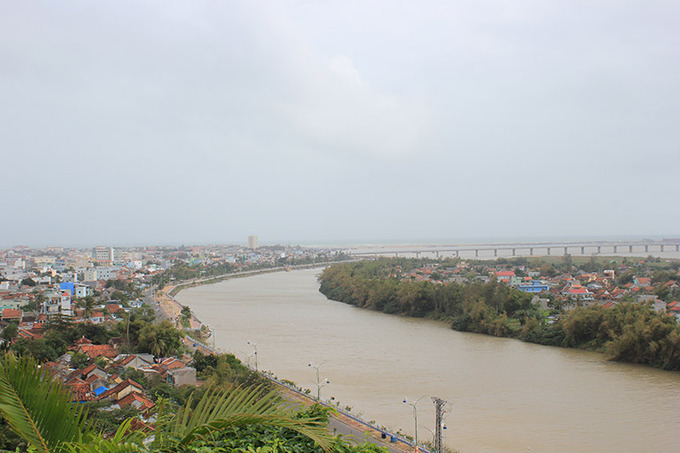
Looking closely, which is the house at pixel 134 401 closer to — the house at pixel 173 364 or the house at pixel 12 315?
the house at pixel 173 364

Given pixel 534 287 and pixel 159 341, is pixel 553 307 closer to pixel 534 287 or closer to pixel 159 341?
pixel 534 287

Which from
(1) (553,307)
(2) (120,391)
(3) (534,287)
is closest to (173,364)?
(2) (120,391)

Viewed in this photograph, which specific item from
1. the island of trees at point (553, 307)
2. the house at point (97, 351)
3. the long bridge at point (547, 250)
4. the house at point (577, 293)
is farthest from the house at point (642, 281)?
the long bridge at point (547, 250)

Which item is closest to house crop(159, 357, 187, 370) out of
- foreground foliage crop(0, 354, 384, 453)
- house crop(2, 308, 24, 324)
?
house crop(2, 308, 24, 324)

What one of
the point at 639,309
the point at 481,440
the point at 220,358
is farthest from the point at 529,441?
the point at 639,309

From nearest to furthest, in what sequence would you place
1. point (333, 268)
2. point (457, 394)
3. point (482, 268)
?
point (457, 394) → point (333, 268) → point (482, 268)

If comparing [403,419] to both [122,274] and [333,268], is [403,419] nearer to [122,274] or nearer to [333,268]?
[333,268]

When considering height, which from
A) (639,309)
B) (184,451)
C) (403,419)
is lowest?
(403,419)

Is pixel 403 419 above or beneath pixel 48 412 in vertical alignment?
beneath
